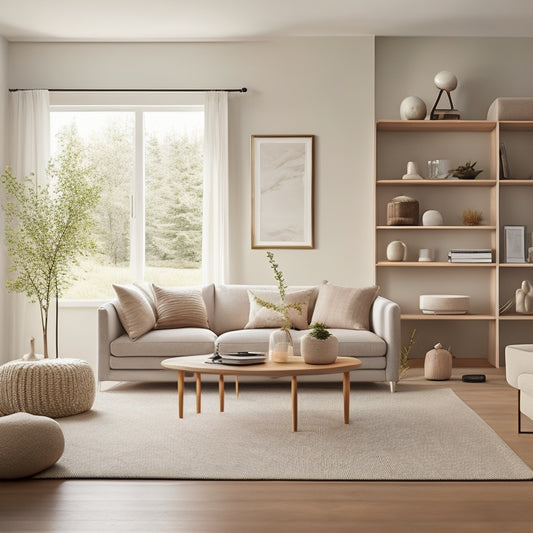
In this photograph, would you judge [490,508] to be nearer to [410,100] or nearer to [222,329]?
[222,329]

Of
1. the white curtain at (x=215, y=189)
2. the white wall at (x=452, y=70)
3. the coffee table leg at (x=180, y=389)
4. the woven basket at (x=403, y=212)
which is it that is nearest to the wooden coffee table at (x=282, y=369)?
the coffee table leg at (x=180, y=389)

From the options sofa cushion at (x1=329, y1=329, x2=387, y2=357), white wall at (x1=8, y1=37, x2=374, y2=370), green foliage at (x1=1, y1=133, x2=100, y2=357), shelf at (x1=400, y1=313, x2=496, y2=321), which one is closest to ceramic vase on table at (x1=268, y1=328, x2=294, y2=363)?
sofa cushion at (x1=329, y1=329, x2=387, y2=357)

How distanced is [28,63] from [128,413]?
3.82 m

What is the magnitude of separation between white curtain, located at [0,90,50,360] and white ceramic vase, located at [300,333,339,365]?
11.2ft

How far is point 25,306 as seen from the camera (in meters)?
6.97

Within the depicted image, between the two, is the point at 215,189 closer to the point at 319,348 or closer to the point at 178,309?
the point at 178,309

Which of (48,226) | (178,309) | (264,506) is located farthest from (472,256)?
(264,506)

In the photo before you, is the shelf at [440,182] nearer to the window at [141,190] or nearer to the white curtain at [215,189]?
the white curtain at [215,189]

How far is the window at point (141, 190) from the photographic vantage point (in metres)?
7.17

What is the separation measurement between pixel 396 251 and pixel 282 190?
119 cm

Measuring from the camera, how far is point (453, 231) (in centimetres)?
715

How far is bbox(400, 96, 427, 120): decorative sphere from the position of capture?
A: 6.78 m

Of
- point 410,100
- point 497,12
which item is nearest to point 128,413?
point 410,100

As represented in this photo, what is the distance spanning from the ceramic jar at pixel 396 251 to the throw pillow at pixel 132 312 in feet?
7.45
